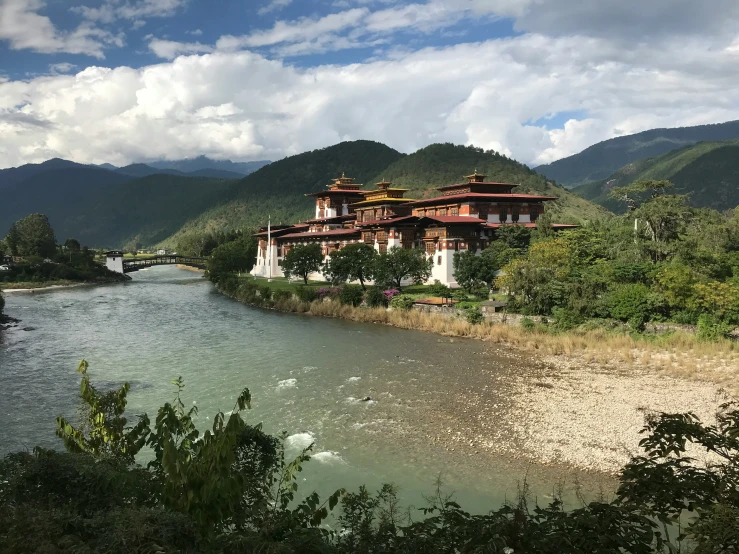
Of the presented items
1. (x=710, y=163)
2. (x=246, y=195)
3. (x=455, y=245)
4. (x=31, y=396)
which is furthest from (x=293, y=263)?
(x=710, y=163)

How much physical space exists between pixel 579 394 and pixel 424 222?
28646mm

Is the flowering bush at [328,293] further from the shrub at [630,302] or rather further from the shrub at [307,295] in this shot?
the shrub at [630,302]

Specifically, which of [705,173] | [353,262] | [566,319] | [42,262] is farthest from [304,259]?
[705,173]

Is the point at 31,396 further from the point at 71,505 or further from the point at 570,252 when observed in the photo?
the point at 570,252

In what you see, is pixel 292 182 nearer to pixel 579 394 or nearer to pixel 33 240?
pixel 33 240

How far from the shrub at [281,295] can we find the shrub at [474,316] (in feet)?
52.3

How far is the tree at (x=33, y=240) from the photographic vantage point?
249ft

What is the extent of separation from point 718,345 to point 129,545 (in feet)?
81.0

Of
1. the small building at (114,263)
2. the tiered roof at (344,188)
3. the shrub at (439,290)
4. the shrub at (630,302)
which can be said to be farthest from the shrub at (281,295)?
the small building at (114,263)

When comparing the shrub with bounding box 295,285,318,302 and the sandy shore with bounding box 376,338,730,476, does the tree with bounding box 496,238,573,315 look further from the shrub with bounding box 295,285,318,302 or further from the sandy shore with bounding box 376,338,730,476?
the shrub with bounding box 295,285,318,302

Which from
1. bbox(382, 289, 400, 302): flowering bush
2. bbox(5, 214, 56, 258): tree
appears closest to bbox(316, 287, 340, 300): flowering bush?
bbox(382, 289, 400, 302): flowering bush

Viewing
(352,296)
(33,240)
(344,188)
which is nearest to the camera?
(352,296)

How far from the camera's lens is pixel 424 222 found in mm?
46156

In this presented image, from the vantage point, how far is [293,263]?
5112 cm
